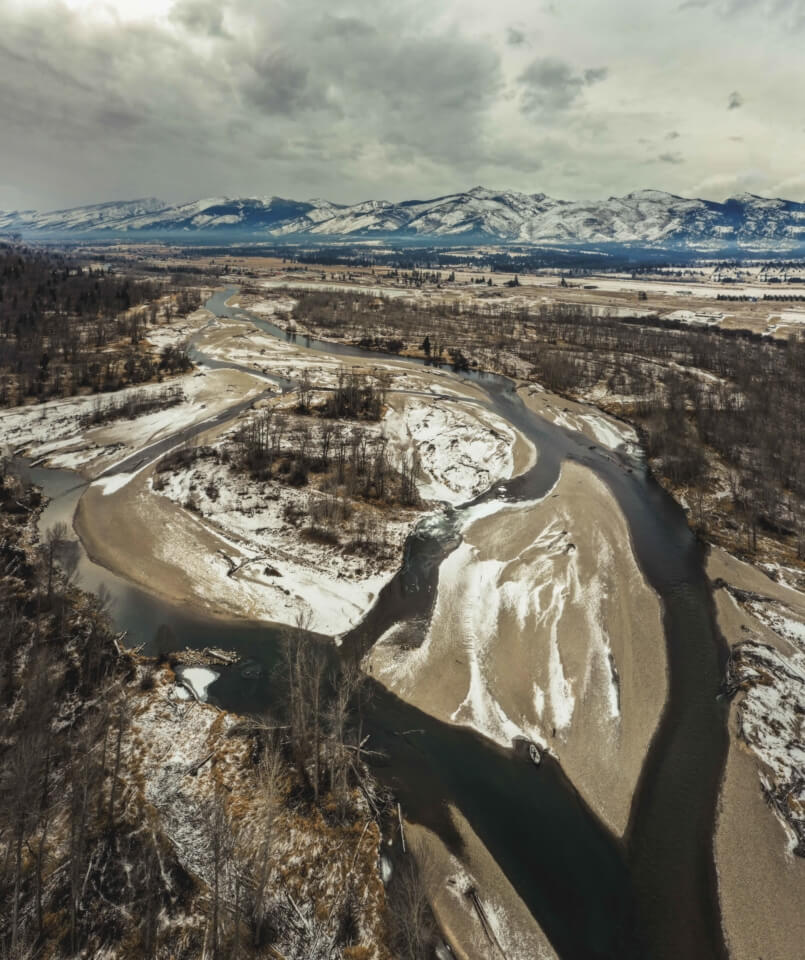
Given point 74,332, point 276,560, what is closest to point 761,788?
point 276,560

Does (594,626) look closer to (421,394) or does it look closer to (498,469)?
(498,469)

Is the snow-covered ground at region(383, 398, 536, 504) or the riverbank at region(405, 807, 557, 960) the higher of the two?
the snow-covered ground at region(383, 398, 536, 504)

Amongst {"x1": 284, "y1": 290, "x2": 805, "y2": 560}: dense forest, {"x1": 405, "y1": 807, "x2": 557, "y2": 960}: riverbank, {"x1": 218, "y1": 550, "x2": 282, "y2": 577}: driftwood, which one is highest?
{"x1": 284, "y1": 290, "x2": 805, "y2": 560}: dense forest

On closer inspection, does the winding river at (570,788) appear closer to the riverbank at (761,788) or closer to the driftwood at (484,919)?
the riverbank at (761,788)

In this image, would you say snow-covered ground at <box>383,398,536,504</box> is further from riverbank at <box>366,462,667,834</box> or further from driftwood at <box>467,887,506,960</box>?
driftwood at <box>467,887,506,960</box>

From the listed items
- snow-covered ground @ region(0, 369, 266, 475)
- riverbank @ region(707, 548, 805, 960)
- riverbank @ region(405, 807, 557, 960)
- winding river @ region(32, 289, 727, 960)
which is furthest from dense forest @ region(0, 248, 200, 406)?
riverbank @ region(707, 548, 805, 960)

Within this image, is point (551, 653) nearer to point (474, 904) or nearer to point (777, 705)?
point (777, 705)

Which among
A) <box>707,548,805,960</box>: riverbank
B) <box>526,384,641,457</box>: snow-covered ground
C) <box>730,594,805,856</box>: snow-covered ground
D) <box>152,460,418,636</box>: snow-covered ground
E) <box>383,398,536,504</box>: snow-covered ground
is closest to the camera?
<box>707,548,805,960</box>: riverbank
